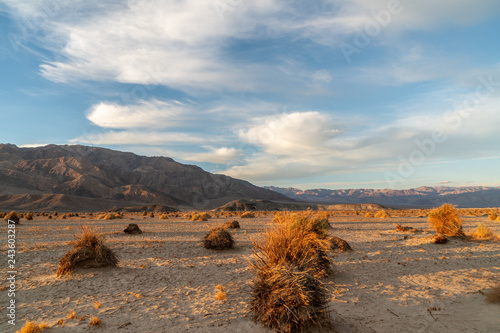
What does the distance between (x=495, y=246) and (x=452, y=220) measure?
2635 millimetres

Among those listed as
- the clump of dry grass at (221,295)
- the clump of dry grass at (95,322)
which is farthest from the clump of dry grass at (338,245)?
the clump of dry grass at (95,322)

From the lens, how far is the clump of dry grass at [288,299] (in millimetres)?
4871

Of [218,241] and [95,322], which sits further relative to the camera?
[218,241]

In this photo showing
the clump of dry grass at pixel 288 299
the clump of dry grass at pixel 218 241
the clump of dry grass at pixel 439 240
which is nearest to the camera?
the clump of dry grass at pixel 288 299

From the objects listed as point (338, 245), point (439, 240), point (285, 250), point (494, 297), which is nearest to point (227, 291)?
point (285, 250)

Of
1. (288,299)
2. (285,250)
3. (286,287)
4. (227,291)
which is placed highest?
(285,250)

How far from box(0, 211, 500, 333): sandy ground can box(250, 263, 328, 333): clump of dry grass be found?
1.05 feet

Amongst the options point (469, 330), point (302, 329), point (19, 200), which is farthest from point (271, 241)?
point (19, 200)

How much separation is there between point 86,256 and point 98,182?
10563cm

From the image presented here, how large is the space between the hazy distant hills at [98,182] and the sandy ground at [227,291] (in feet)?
240

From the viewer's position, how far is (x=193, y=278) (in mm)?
9039

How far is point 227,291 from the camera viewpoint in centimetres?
773

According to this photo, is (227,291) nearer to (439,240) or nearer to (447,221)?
(439,240)

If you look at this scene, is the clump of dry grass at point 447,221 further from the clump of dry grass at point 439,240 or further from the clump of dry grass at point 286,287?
the clump of dry grass at point 286,287
